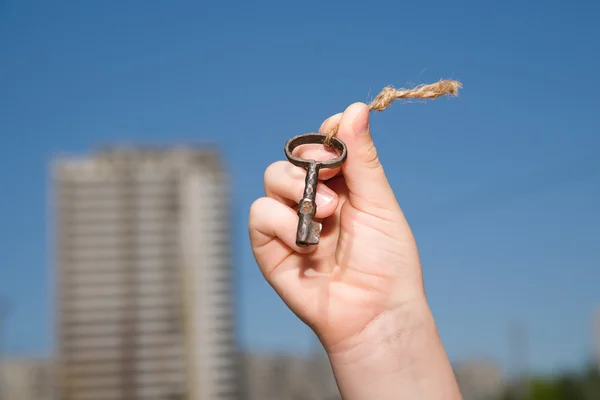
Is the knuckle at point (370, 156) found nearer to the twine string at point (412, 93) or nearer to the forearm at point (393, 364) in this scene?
the twine string at point (412, 93)

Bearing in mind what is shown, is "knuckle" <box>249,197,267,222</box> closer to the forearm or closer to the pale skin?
the pale skin

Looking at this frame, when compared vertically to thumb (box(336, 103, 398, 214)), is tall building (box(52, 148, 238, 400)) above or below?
above

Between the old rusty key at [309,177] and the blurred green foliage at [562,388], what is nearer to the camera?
the old rusty key at [309,177]

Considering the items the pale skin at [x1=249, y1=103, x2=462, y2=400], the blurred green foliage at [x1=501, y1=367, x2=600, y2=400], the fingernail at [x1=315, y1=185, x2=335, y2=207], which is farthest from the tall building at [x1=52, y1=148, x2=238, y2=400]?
the fingernail at [x1=315, y1=185, x2=335, y2=207]

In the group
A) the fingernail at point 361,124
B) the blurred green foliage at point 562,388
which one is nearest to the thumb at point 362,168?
the fingernail at point 361,124

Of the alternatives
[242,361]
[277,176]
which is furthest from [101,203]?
[277,176]

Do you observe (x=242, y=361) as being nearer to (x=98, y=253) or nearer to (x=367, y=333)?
(x=98, y=253)

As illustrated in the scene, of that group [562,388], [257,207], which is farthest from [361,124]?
[562,388]
